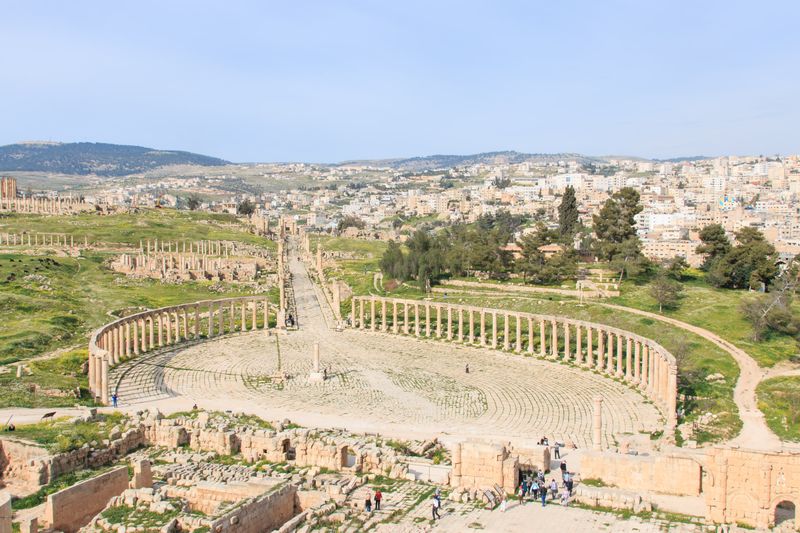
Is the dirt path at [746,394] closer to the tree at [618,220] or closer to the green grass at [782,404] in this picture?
the green grass at [782,404]

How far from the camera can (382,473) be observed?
31.0m

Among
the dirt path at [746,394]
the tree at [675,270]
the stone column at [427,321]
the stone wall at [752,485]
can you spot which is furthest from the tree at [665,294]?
the stone wall at [752,485]

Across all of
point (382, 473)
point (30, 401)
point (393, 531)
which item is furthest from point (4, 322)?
point (393, 531)

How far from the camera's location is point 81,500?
86.7 ft

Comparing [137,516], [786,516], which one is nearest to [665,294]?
[786,516]

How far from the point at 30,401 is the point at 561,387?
31.1 meters

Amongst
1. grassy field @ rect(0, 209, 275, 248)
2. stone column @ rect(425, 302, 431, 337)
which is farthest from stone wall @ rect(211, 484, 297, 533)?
grassy field @ rect(0, 209, 275, 248)

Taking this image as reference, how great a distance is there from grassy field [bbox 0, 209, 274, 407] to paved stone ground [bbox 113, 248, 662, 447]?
5.26 meters

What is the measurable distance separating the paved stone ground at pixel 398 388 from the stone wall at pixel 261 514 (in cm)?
1331

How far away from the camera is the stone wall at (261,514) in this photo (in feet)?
77.6

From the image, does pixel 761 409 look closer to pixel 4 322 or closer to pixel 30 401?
pixel 30 401

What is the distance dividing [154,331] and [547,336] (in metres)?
32.8

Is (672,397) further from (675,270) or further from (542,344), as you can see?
(675,270)

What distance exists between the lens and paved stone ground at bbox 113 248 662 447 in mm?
42719
